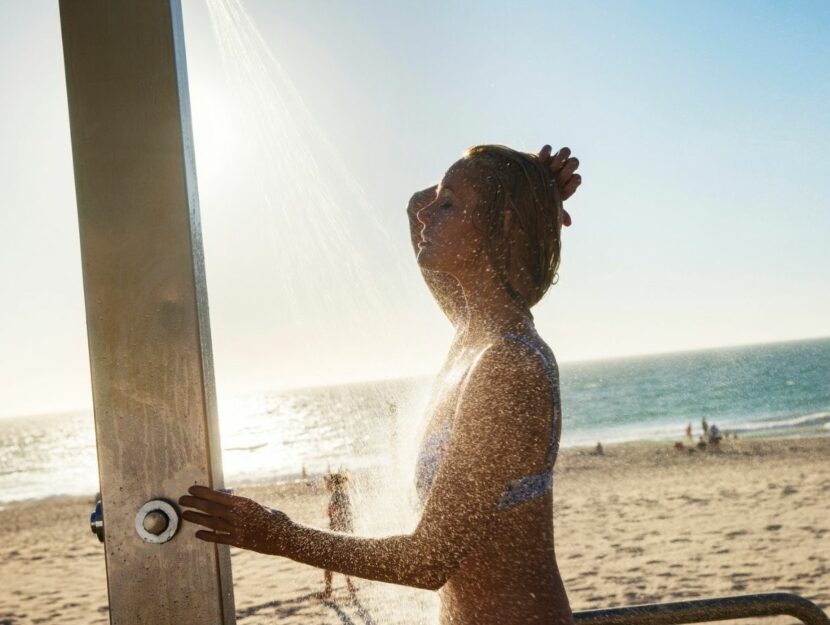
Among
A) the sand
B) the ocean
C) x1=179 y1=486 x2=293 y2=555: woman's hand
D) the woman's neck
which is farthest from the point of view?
the ocean

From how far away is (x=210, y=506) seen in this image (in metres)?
0.90

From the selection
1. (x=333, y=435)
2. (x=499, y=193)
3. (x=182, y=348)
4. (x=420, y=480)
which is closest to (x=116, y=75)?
(x=182, y=348)

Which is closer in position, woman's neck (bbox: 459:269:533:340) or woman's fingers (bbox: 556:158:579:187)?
woman's neck (bbox: 459:269:533:340)

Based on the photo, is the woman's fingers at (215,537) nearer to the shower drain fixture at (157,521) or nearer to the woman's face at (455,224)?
the shower drain fixture at (157,521)

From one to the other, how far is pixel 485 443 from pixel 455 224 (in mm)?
447

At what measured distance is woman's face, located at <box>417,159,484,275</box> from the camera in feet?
4.31

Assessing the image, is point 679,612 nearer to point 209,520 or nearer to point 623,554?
point 209,520

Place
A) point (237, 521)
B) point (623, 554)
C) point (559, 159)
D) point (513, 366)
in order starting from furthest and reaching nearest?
point (623, 554) < point (559, 159) < point (513, 366) < point (237, 521)

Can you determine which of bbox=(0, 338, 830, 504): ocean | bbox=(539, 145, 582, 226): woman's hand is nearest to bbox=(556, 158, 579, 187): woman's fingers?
bbox=(539, 145, 582, 226): woman's hand

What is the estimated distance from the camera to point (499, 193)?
4.33 feet

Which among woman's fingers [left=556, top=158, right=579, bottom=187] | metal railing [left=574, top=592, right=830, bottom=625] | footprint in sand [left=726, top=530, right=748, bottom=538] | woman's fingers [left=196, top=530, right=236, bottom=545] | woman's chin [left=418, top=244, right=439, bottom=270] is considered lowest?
footprint in sand [left=726, top=530, right=748, bottom=538]

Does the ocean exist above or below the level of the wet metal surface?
below

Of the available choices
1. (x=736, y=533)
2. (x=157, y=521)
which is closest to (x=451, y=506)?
(x=157, y=521)

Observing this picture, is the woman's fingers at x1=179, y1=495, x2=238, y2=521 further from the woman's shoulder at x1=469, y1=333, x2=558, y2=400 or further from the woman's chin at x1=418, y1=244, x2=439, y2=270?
the woman's chin at x1=418, y1=244, x2=439, y2=270
